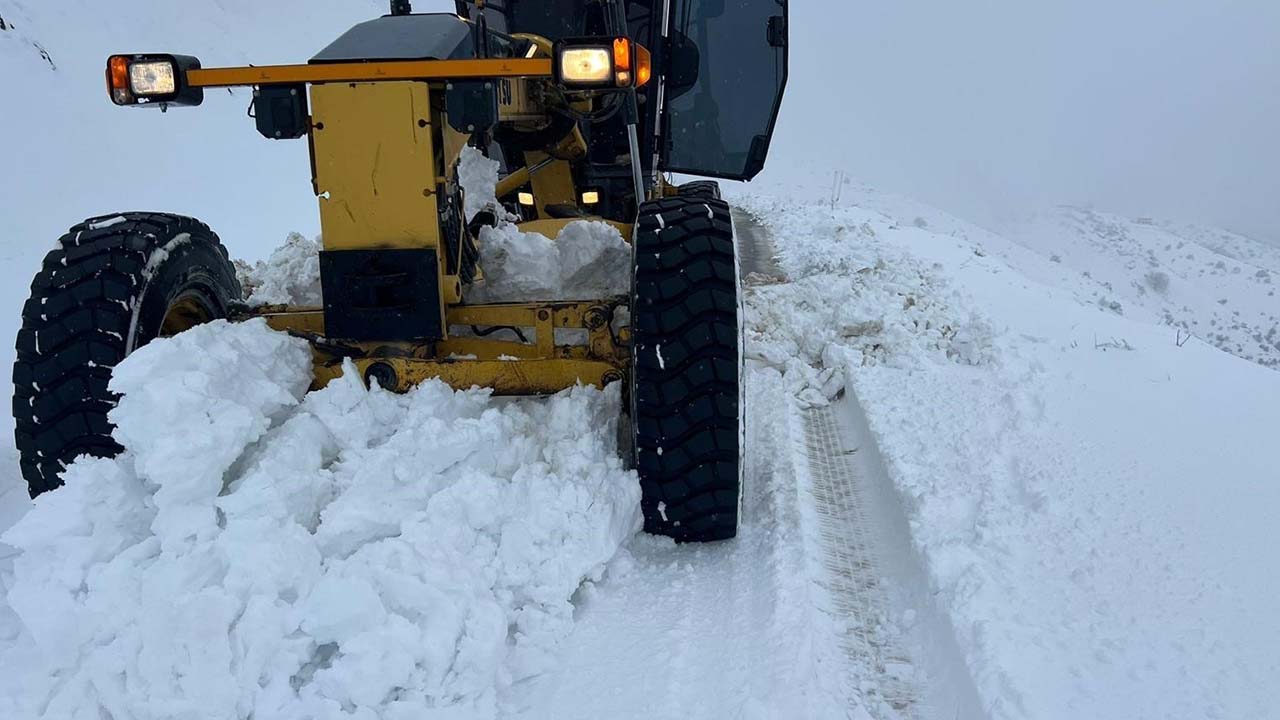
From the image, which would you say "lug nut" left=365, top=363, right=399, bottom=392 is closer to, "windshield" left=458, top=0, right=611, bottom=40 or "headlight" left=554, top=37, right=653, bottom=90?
"headlight" left=554, top=37, right=653, bottom=90

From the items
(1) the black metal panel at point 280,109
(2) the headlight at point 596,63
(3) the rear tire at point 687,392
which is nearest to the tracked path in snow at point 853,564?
(3) the rear tire at point 687,392

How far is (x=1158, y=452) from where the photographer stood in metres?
3.58

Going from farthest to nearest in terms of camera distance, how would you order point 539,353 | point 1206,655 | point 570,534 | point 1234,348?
point 1234,348
point 539,353
point 570,534
point 1206,655

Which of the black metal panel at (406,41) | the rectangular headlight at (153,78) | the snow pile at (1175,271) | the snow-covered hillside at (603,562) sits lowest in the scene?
the snow pile at (1175,271)

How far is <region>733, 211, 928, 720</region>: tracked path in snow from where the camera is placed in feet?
7.48

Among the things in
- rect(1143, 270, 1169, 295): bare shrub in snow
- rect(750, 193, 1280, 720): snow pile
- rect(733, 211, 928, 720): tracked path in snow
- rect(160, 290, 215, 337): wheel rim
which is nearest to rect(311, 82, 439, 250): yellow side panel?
rect(160, 290, 215, 337): wheel rim

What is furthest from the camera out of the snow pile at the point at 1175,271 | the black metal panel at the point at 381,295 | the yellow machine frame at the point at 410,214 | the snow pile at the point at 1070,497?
the snow pile at the point at 1175,271

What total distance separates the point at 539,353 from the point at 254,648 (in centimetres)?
156

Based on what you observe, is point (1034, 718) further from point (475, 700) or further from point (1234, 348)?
point (1234, 348)

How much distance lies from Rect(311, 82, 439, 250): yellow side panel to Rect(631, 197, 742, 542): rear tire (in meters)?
0.81

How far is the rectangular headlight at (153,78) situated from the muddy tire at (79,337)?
0.50 meters

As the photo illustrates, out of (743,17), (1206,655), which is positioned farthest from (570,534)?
(743,17)

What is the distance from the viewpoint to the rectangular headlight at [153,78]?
9.76ft

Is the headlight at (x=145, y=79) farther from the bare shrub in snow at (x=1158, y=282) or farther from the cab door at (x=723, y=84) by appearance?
the bare shrub in snow at (x=1158, y=282)
